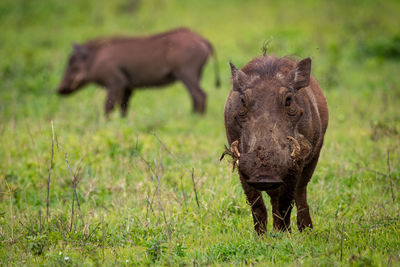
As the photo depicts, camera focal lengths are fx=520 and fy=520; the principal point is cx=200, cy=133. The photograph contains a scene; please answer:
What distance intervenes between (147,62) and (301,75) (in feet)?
21.8

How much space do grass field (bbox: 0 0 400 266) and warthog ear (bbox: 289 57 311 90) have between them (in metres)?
0.64

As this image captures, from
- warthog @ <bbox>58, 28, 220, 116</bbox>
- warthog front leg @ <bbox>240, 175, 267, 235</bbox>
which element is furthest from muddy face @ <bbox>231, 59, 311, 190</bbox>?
warthog @ <bbox>58, 28, 220, 116</bbox>

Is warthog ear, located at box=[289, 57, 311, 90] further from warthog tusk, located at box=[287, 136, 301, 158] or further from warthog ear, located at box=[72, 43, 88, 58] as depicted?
warthog ear, located at box=[72, 43, 88, 58]

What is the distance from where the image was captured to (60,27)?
57.5 ft

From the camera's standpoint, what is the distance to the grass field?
330cm

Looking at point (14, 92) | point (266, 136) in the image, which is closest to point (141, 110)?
point (14, 92)

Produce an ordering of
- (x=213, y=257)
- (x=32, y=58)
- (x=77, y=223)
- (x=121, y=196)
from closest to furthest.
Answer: (x=213, y=257), (x=77, y=223), (x=121, y=196), (x=32, y=58)

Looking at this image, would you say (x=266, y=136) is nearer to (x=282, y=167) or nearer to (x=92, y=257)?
(x=282, y=167)

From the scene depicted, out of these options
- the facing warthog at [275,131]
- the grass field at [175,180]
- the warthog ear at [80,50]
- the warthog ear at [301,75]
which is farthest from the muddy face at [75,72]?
the warthog ear at [301,75]

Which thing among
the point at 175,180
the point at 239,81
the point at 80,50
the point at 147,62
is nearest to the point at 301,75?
the point at 239,81

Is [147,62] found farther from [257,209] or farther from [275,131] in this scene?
[275,131]

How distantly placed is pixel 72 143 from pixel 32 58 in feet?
26.2

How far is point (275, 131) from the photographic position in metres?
3.17

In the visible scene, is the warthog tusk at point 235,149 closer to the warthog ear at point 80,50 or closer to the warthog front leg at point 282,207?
the warthog front leg at point 282,207
